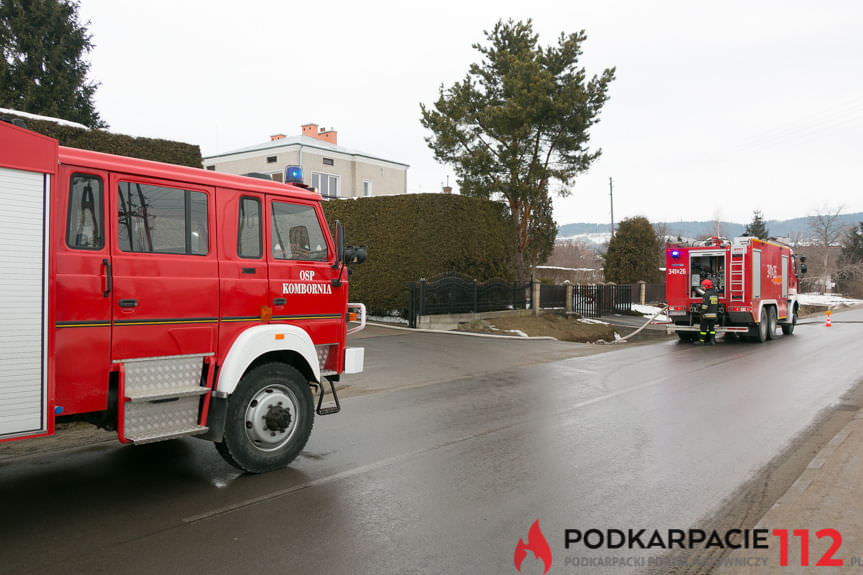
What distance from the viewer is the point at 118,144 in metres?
13.8

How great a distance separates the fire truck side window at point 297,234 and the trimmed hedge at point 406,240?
41.3 feet

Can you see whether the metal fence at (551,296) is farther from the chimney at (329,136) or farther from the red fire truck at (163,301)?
the chimney at (329,136)

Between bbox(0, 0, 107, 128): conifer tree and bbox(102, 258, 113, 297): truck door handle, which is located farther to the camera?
bbox(0, 0, 107, 128): conifer tree

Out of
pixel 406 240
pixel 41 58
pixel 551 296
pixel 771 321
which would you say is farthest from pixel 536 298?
pixel 41 58

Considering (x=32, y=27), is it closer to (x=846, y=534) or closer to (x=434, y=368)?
(x=434, y=368)

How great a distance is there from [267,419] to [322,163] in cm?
3179

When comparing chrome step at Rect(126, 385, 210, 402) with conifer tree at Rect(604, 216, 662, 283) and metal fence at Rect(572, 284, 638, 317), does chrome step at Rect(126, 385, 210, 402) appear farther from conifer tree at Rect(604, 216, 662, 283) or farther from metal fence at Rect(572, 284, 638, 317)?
conifer tree at Rect(604, 216, 662, 283)

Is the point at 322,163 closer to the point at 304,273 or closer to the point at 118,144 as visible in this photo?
the point at 118,144

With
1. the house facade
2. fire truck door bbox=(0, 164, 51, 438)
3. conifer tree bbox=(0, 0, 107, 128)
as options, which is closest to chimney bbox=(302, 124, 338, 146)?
the house facade

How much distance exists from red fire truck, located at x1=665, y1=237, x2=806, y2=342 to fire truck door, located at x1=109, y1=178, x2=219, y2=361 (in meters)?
15.4

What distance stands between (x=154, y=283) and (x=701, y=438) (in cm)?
589

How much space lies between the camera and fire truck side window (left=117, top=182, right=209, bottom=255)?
4.94 meters

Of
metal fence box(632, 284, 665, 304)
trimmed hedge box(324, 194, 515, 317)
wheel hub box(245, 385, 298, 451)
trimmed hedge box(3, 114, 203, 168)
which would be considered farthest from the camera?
metal fence box(632, 284, 665, 304)

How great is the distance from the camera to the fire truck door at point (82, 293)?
4496 mm
